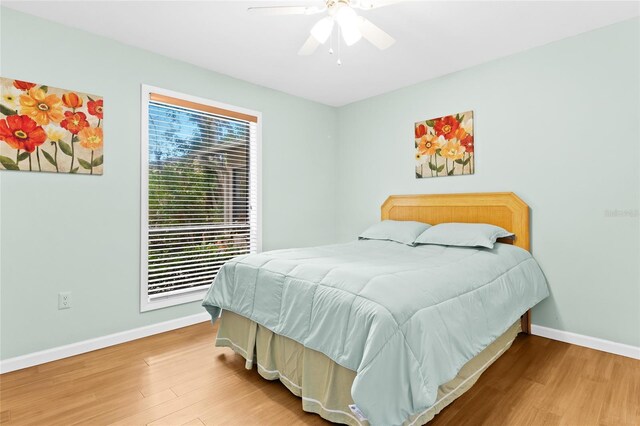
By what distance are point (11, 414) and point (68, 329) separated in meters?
0.79

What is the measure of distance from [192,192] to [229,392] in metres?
1.89

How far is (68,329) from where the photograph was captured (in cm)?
250

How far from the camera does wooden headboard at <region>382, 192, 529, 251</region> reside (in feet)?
9.63

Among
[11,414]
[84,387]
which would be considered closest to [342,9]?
[84,387]

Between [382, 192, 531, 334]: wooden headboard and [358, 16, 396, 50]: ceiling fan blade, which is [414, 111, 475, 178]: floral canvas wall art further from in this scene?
[358, 16, 396, 50]: ceiling fan blade

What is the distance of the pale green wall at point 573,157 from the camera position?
247 centimetres

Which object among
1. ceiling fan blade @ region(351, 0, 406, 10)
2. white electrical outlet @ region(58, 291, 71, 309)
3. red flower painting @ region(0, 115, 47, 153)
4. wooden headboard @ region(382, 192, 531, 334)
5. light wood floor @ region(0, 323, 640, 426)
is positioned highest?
ceiling fan blade @ region(351, 0, 406, 10)

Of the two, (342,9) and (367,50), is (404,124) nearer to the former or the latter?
(367,50)

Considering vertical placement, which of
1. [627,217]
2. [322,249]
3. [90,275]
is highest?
[627,217]

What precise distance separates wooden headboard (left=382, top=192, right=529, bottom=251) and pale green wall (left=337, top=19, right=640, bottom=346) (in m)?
0.09

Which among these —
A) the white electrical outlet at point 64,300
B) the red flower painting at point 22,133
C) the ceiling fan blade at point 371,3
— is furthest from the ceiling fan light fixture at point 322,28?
the white electrical outlet at point 64,300

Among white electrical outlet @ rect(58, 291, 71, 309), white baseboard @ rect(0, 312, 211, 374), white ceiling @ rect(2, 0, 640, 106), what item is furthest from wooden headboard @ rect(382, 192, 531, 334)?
→ white electrical outlet @ rect(58, 291, 71, 309)

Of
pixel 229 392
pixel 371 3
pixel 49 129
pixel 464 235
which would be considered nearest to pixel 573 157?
pixel 464 235

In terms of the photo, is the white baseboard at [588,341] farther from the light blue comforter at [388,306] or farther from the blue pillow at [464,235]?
the blue pillow at [464,235]
